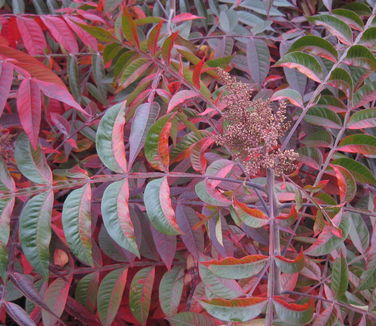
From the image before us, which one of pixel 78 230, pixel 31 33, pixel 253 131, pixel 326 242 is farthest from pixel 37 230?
pixel 31 33

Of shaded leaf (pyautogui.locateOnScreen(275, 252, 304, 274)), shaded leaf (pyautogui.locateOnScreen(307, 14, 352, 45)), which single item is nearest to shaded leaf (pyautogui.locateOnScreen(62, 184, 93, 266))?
shaded leaf (pyautogui.locateOnScreen(275, 252, 304, 274))

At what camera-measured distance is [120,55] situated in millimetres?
1177

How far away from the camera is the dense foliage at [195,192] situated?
2.48ft

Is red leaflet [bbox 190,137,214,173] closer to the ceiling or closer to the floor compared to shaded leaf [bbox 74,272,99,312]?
closer to the ceiling

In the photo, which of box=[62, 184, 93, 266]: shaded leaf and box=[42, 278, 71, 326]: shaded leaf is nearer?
box=[62, 184, 93, 266]: shaded leaf

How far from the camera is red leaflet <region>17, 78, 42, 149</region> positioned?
33.9 inches

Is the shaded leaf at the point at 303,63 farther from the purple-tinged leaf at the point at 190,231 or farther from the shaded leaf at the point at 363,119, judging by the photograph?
the purple-tinged leaf at the point at 190,231

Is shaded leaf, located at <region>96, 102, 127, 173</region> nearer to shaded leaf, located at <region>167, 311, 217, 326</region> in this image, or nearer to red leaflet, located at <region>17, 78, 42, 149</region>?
red leaflet, located at <region>17, 78, 42, 149</region>

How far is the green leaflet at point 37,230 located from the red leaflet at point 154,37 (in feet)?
1.40

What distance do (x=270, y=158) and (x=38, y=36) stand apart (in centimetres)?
84

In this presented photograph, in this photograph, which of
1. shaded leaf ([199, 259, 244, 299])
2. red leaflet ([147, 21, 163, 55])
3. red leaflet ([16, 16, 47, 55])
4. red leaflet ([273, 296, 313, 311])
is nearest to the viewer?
red leaflet ([273, 296, 313, 311])

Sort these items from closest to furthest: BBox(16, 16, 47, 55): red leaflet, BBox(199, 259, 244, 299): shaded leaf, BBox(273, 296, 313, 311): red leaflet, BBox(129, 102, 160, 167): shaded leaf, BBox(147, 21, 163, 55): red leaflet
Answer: BBox(273, 296, 313, 311): red leaflet → BBox(199, 259, 244, 299): shaded leaf → BBox(129, 102, 160, 167): shaded leaf → BBox(147, 21, 163, 55): red leaflet → BBox(16, 16, 47, 55): red leaflet

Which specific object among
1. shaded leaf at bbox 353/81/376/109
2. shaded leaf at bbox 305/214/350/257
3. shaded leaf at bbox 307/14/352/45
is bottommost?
shaded leaf at bbox 305/214/350/257

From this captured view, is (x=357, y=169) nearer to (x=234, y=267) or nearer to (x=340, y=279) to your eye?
(x=340, y=279)
